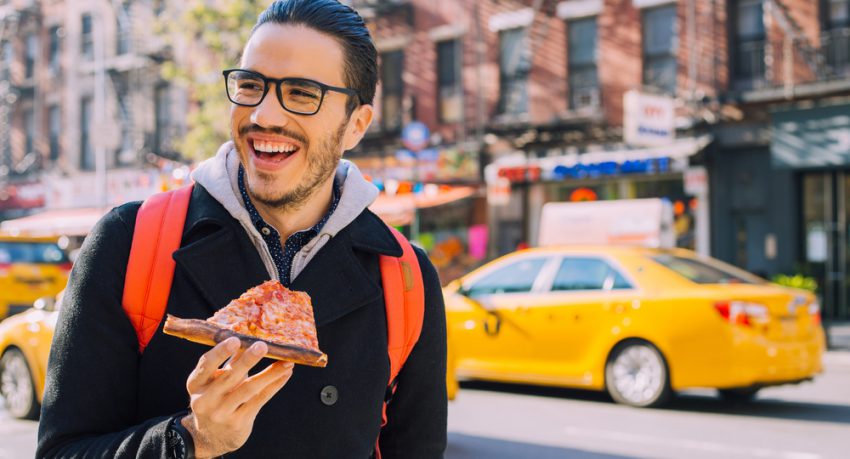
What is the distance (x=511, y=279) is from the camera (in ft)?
35.5

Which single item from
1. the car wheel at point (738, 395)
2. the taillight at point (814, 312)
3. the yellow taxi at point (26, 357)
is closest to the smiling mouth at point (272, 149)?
the yellow taxi at point (26, 357)

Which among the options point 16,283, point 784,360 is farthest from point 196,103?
point 784,360

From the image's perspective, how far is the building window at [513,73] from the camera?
76.2 ft

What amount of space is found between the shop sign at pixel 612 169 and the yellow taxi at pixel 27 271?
1096 centimetres

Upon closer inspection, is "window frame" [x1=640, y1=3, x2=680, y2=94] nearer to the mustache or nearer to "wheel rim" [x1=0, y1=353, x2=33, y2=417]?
"wheel rim" [x1=0, y1=353, x2=33, y2=417]

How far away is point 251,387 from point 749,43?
19894mm

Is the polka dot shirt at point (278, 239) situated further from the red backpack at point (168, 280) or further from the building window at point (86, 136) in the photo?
the building window at point (86, 136)

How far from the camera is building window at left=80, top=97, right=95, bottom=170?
3534cm

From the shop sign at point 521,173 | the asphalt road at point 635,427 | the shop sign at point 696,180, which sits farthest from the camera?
the shop sign at point 521,173

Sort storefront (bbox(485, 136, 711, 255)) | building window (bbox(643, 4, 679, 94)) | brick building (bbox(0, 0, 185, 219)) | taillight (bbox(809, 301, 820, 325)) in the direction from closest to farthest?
taillight (bbox(809, 301, 820, 325)), storefront (bbox(485, 136, 711, 255)), building window (bbox(643, 4, 679, 94)), brick building (bbox(0, 0, 185, 219))

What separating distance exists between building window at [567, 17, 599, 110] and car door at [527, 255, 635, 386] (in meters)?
12.1

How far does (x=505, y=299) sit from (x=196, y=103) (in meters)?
22.8

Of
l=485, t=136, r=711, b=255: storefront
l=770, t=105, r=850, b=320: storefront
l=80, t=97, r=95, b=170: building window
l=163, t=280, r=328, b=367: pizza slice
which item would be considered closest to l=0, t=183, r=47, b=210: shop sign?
l=80, t=97, r=95, b=170: building window

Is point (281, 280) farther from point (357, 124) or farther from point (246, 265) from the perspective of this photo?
point (357, 124)
